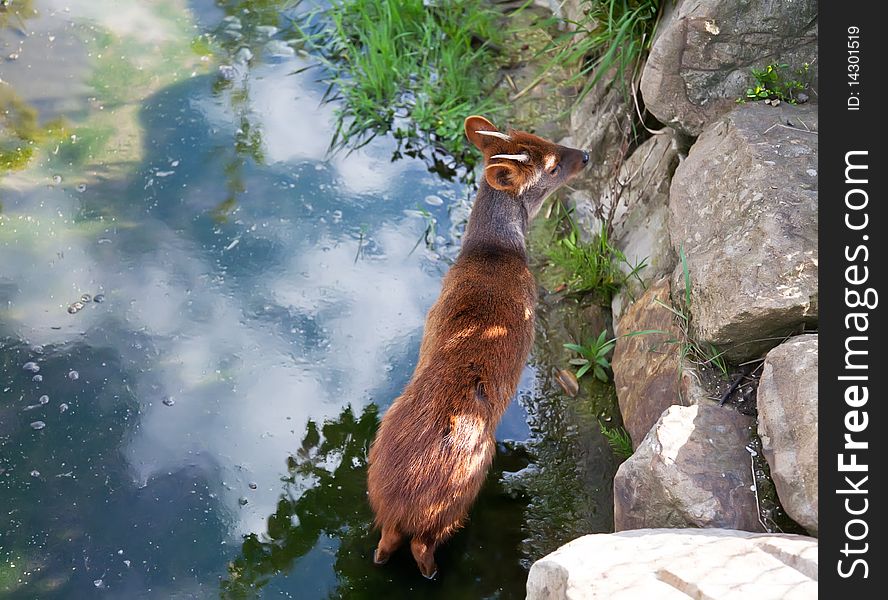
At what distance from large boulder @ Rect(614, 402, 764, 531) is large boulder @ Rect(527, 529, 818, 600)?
0.85 feet

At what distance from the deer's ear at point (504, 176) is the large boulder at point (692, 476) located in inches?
62.3

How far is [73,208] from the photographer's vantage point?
4.93 meters

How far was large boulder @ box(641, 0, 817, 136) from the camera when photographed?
3980mm

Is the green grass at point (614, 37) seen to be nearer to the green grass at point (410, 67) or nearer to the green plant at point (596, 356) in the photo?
the green grass at point (410, 67)

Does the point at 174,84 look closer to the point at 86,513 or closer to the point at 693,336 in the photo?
the point at 86,513

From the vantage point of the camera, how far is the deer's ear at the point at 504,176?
4.41m

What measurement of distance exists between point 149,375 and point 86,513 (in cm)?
78

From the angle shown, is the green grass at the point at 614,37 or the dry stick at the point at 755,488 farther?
the green grass at the point at 614,37

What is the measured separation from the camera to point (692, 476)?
3273mm

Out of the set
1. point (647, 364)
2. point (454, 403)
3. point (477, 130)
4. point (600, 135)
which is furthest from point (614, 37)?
point (454, 403)

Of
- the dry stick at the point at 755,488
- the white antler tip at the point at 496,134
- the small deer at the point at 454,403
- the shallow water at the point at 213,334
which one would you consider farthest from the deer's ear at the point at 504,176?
the dry stick at the point at 755,488

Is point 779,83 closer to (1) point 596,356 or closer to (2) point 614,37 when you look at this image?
(2) point 614,37

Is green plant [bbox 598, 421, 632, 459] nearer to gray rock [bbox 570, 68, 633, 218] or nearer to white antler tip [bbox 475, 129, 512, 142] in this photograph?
gray rock [bbox 570, 68, 633, 218]
